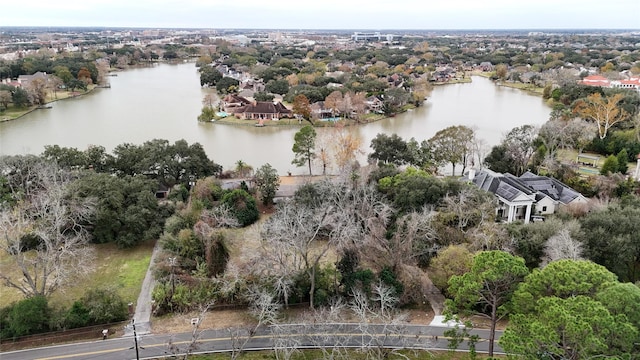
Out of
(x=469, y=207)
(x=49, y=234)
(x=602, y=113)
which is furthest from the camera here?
(x=602, y=113)

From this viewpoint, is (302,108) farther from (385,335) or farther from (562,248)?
(385,335)

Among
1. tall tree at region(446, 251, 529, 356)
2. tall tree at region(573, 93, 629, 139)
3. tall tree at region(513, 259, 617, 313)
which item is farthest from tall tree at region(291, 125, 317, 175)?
tall tree at region(573, 93, 629, 139)

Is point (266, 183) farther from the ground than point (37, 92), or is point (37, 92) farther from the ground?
point (37, 92)

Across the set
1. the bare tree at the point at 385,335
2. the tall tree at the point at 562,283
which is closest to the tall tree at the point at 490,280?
the tall tree at the point at 562,283

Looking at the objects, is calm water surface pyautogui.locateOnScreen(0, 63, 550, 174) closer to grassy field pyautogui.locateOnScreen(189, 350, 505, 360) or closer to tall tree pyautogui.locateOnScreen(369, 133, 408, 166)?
tall tree pyautogui.locateOnScreen(369, 133, 408, 166)

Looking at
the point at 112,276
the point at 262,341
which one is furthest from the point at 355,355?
the point at 112,276

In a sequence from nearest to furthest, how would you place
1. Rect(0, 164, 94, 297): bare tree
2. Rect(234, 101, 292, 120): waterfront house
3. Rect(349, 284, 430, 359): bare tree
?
Rect(349, 284, 430, 359): bare tree, Rect(0, 164, 94, 297): bare tree, Rect(234, 101, 292, 120): waterfront house

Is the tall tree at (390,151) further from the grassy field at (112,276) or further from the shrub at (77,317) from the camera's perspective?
the shrub at (77,317)
